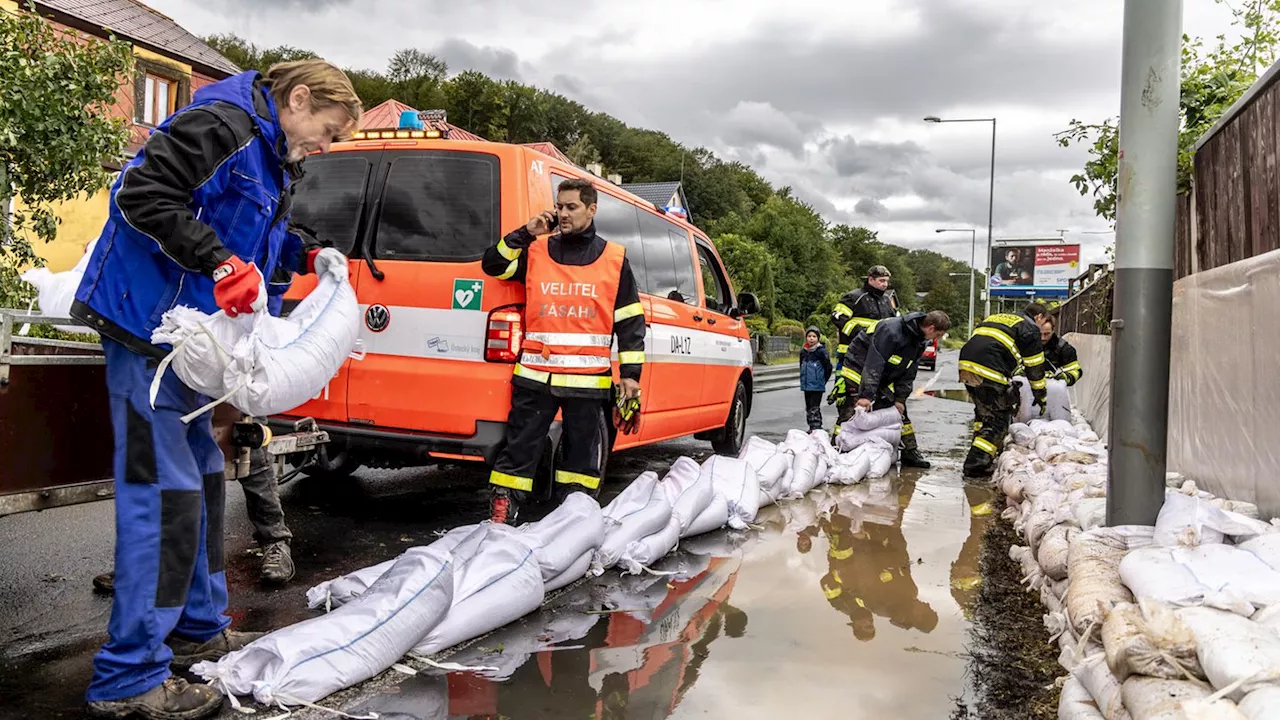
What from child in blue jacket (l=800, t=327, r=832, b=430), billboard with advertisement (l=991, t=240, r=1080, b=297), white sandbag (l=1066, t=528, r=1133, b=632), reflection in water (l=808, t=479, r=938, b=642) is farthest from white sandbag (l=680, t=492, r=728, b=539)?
billboard with advertisement (l=991, t=240, r=1080, b=297)

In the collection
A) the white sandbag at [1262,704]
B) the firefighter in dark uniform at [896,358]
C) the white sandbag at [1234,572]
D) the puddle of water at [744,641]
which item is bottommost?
the puddle of water at [744,641]

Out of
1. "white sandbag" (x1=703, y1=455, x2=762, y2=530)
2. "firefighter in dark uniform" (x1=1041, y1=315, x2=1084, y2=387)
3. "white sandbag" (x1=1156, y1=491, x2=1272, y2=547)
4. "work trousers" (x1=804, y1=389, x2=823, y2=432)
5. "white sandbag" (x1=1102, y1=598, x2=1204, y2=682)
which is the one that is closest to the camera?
"white sandbag" (x1=1102, y1=598, x2=1204, y2=682)

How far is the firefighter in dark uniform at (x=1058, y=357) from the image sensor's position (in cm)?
916

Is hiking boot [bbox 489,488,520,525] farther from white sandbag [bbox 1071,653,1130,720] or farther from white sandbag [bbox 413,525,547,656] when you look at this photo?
white sandbag [bbox 1071,653,1130,720]

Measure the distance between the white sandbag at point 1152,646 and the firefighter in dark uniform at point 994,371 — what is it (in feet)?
16.7

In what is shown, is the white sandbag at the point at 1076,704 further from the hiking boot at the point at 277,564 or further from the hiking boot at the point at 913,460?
the hiking boot at the point at 913,460

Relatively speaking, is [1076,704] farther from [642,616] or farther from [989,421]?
[989,421]

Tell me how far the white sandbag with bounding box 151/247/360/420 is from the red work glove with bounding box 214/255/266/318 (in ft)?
0.30

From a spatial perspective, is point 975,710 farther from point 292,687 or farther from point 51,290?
point 51,290

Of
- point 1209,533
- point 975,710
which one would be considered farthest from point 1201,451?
point 975,710

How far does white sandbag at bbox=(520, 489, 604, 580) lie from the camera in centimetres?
378

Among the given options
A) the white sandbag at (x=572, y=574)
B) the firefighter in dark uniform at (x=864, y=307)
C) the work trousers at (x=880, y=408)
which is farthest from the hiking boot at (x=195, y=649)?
the firefighter in dark uniform at (x=864, y=307)

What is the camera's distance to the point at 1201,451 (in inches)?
183

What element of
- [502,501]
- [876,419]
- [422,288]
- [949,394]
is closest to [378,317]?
[422,288]
